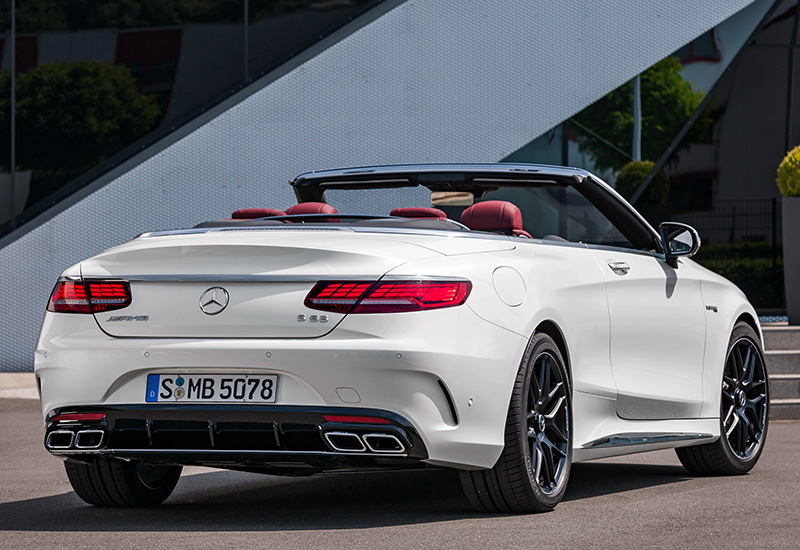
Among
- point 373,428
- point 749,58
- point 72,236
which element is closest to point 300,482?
point 373,428

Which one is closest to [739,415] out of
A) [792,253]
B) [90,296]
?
[90,296]

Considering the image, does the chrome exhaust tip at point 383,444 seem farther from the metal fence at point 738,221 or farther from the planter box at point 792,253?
the metal fence at point 738,221

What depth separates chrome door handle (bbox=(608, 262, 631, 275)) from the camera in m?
6.20

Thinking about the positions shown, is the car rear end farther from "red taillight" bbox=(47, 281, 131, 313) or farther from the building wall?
the building wall

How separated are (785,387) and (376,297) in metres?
6.49

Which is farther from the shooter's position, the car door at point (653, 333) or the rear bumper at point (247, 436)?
the car door at point (653, 333)

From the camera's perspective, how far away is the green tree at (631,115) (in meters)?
15.2

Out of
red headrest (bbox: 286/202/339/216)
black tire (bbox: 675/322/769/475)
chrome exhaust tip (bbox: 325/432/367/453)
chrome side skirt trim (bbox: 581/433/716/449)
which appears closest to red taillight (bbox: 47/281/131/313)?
chrome exhaust tip (bbox: 325/432/367/453)

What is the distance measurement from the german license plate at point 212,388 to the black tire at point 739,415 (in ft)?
9.73

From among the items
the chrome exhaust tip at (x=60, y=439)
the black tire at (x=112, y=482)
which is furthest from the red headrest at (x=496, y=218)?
the chrome exhaust tip at (x=60, y=439)

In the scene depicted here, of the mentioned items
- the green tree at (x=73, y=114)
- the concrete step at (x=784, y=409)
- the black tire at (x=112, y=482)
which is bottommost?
the concrete step at (x=784, y=409)

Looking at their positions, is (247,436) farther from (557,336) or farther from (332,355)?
(557,336)

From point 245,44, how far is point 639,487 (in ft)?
34.9

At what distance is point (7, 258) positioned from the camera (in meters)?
14.1
